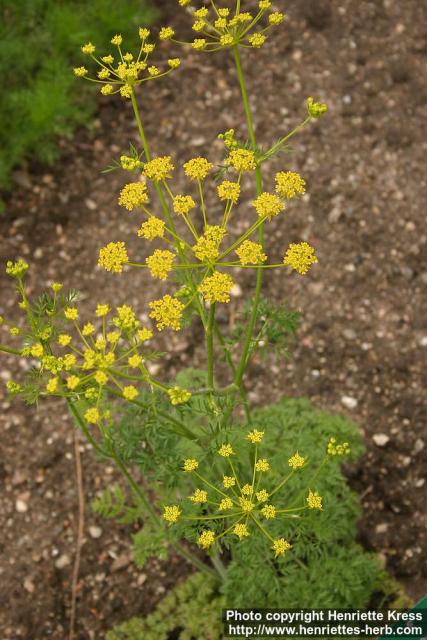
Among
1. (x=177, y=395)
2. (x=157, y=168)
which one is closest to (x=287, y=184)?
(x=157, y=168)

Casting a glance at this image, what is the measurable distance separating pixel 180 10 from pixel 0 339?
345 centimetres

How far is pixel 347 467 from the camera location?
4715 mm

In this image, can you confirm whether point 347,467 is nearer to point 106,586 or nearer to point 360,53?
point 106,586

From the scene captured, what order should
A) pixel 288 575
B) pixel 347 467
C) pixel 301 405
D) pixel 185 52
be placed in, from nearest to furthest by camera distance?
pixel 288 575 < pixel 301 405 < pixel 347 467 < pixel 185 52

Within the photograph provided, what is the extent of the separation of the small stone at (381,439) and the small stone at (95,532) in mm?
1920

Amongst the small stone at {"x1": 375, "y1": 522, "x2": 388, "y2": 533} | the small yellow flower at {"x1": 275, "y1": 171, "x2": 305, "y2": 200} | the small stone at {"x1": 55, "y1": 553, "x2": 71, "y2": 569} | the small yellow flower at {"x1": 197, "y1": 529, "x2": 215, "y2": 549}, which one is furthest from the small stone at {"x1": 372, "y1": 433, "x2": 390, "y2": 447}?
the small yellow flower at {"x1": 275, "y1": 171, "x2": 305, "y2": 200}

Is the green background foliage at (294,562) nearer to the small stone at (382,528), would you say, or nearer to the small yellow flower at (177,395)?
the small stone at (382,528)

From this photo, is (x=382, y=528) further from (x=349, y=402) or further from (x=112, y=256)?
(x=112, y=256)

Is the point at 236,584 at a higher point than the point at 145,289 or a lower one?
lower

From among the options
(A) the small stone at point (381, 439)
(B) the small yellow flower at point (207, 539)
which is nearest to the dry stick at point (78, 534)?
(A) the small stone at point (381, 439)

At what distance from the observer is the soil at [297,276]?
4559 mm

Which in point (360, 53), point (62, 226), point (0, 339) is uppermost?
point (360, 53)

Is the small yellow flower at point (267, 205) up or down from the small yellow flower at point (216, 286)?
up

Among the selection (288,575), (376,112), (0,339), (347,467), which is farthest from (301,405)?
(376,112)
